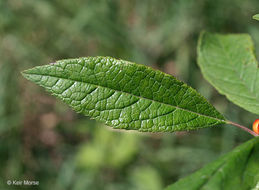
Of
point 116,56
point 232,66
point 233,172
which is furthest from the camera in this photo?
point 116,56

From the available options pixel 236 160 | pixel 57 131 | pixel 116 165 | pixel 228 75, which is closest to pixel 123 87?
pixel 236 160

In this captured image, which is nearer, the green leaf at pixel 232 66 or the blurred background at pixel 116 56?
the green leaf at pixel 232 66

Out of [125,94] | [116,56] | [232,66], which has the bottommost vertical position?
[125,94]

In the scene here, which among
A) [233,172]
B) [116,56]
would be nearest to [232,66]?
[233,172]

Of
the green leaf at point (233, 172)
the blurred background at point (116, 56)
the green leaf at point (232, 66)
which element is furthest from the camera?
the blurred background at point (116, 56)

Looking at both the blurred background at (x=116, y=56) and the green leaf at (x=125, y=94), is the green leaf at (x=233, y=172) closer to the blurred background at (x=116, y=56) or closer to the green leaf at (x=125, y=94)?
the green leaf at (x=125, y=94)

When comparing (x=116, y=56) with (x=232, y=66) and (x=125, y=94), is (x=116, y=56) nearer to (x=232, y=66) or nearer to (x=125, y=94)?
(x=232, y=66)

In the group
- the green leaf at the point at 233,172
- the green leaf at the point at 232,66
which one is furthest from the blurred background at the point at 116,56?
the green leaf at the point at 233,172

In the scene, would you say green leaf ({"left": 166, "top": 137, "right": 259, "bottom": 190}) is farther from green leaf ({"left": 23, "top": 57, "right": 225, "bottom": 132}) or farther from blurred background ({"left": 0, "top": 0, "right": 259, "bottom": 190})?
blurred background ({"left": 0, "top": 0, "right": 259, "bottom": 190})
